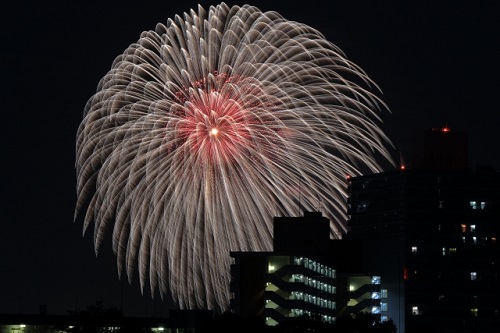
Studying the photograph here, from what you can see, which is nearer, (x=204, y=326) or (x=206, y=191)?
(x=206, y=191)

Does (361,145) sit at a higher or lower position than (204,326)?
higher

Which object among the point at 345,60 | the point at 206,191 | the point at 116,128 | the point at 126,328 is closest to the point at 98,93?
the point at 116,128

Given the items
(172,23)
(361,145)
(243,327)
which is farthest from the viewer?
(243,327)

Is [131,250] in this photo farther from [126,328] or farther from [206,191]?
[126,328]

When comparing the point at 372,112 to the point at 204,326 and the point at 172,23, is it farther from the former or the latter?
the point at 204,326

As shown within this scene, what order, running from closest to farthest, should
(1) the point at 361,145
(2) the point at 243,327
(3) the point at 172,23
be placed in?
(3) the point at 172,23, (1) the point at 361,145, (2) the point at 243,327

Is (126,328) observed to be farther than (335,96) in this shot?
Yes

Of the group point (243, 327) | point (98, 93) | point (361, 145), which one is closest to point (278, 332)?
point (243, 327)

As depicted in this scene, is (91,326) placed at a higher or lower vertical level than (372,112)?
lower
